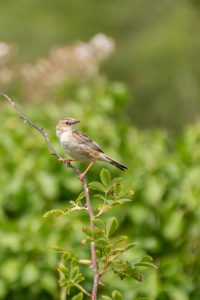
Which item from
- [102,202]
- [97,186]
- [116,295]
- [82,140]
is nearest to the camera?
[116,295]

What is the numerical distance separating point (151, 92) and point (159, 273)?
986 centimetres

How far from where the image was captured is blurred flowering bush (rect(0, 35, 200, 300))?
536 centimetres

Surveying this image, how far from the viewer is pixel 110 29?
1916 cm

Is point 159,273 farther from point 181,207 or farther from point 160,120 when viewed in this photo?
point 160,120

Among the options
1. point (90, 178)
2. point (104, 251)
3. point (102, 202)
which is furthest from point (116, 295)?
point (90, 178)

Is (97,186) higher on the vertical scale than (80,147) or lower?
lower

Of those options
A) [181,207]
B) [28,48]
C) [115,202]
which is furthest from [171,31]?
[115,202]

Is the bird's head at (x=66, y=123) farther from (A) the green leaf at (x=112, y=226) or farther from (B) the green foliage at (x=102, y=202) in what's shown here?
(B) the green foliage at (x=102, y=202)

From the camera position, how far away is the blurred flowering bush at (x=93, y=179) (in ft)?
17.6

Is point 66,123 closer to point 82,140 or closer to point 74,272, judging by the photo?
point 82,140

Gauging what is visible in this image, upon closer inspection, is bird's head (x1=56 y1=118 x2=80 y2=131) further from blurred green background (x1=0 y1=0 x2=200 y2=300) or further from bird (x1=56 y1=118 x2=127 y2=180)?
blurred green background (x1=0 y1=0 x2=200 y2=300)

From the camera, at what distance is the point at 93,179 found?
6.10 m

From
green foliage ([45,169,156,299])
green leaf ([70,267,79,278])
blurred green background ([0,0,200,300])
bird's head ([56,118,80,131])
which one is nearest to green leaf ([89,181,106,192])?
green foliage ([45,169,156,299])

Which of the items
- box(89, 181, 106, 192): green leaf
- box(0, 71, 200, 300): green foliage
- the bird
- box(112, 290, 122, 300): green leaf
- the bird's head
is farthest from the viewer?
box(0, 71, 200, 300): green foliage
